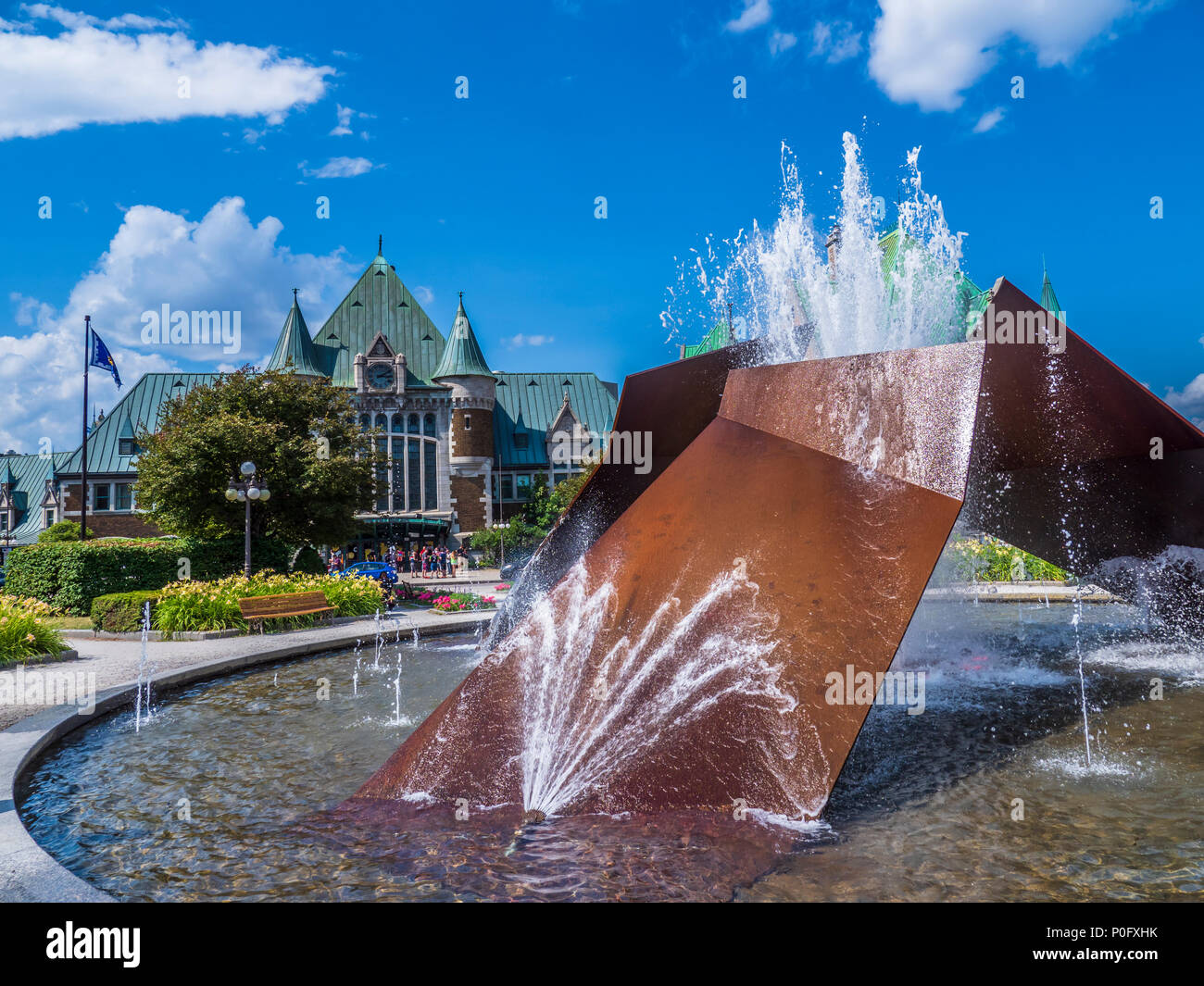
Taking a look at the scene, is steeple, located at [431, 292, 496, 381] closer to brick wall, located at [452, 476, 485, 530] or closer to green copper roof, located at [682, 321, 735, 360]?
brick wall, located at [452, 476, 485, 530]

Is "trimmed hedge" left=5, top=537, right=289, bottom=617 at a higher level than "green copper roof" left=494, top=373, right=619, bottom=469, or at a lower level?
lower

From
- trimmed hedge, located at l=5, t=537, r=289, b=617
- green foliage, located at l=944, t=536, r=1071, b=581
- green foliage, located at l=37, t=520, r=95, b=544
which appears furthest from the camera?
green foliage, located at l=37, t=520, r=95, b=544

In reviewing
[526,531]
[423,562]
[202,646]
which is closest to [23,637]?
[202,646]

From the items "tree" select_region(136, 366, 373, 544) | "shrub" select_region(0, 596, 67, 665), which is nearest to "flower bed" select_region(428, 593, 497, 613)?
"tree" select_region(136, 366, 373, 544)

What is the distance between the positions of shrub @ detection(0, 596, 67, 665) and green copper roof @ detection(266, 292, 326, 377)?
43.8m

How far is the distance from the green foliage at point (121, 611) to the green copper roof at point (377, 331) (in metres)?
42.1

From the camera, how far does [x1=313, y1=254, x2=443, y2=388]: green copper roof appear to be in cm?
5844

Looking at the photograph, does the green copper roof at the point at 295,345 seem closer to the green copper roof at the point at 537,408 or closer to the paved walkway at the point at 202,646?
the green copper roof at the point at 537,408

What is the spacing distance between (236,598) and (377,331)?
46.4 metres

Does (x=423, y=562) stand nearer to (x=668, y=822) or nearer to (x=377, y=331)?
(x=377, y=331)

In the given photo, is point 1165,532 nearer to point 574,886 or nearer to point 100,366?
point 574,886

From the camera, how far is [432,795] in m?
5.50
